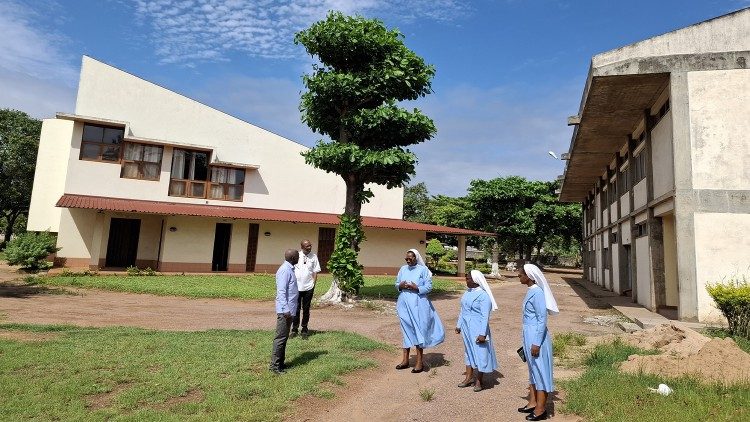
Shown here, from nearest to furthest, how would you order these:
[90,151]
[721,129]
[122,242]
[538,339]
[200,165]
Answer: [538,339]
[721,129]
[90,151]
[122,242]
[200,165]

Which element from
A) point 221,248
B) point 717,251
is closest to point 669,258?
point 717,251

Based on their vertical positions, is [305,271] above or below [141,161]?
below

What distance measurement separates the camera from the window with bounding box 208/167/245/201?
22.5m

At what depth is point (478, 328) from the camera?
18.3 feet

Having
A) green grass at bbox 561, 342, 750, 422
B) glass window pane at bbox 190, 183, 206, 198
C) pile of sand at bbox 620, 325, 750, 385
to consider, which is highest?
glass window pane at bbox 190, 183, 206, 198

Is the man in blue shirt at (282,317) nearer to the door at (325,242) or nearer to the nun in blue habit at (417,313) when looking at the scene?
the nun in blue habit at (417,313)

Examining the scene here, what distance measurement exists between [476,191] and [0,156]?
35833 millimetres

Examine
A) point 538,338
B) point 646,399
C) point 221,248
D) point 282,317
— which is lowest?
point 646,399

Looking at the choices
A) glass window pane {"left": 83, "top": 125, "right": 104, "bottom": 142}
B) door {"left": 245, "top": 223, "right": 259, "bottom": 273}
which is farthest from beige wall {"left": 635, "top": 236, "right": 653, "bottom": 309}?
glass window pane {"left": 83, "top": 125, "right": 104, "bottom": 142}

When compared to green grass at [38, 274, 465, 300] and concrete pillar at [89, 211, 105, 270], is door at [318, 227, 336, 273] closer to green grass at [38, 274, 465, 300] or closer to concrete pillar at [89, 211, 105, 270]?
green grass at [38, 274, 465, 300]

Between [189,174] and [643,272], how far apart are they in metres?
19.7

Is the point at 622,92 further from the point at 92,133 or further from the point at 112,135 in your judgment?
the point at 92,133

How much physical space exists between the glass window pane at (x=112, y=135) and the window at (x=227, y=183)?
14.0 ft

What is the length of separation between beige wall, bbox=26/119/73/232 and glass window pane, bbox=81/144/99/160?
1.73m
